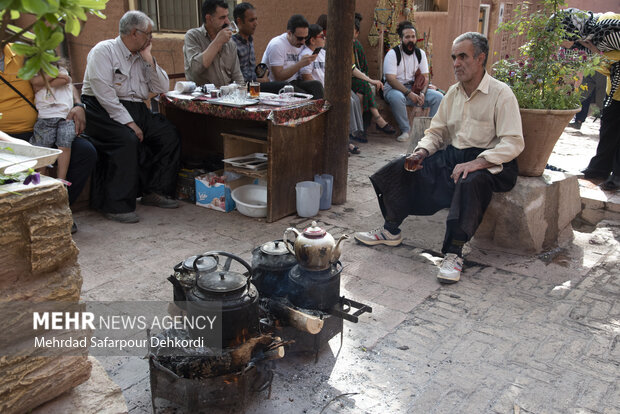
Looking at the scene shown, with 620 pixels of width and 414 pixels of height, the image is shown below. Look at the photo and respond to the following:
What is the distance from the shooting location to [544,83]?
177 inches

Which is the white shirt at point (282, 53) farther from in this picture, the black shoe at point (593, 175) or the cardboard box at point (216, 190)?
the black shoe at point (593, 175)

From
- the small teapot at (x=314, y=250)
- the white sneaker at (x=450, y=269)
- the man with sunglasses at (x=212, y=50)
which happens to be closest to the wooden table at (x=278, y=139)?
Answer: the man with sunglasses at (x=212, y=50)

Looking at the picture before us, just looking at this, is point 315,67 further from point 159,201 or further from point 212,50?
point 159,201

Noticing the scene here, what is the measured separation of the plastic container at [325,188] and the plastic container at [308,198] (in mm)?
129

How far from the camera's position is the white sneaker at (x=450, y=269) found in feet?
12.7

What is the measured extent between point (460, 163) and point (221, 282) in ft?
7.97

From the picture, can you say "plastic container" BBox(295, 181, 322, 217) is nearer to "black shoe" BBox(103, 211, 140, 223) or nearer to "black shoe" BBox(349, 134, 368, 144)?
"black shoe" BBox(103, 211, 140, 223)

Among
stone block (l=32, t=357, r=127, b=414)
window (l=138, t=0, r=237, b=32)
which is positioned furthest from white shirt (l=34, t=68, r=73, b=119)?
window (l=138, t=0, r=237, b=32)

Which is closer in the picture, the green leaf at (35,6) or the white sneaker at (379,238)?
the green leaf at (35,6)

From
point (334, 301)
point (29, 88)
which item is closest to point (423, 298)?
point (334, 301)

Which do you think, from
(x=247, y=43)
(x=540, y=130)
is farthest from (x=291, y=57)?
(x=540, y=130)

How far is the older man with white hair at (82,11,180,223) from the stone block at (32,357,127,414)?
275 centimetres

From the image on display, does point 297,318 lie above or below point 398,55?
below

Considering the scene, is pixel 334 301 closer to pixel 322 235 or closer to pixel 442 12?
pixel 322 235
